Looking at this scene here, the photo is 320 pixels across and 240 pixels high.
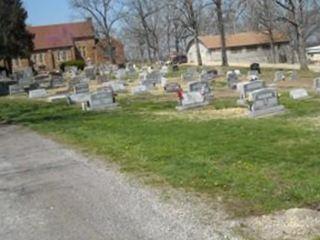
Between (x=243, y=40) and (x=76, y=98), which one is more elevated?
(x=243, y=40)

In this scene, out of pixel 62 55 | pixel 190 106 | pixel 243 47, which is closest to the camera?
pixel 190 106

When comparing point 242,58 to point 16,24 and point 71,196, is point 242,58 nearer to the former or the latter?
point 16,24

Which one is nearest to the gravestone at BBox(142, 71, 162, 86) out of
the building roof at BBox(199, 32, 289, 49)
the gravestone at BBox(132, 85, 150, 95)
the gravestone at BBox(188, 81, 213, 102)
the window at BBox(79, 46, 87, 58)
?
the gravestone at BBox(132, 85, 150, 95)

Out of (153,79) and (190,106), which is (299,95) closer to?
(190,106)

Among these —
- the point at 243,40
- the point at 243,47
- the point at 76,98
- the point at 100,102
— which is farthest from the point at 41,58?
the point at 100,102

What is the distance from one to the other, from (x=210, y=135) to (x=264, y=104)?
388 cm

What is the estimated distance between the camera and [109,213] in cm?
770

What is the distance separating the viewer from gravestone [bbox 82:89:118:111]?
75.8ft

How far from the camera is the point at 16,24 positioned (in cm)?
6184

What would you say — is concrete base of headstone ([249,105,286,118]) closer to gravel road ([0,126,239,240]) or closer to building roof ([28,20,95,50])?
gravel road ([0,126,239,240])

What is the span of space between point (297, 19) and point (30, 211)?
43.3 meters

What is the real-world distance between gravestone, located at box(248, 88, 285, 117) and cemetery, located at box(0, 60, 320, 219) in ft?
0.07

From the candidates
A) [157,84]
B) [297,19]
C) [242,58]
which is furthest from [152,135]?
[242,58]

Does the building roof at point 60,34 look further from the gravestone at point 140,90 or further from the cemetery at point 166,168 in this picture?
the cemetery at point 166,168
